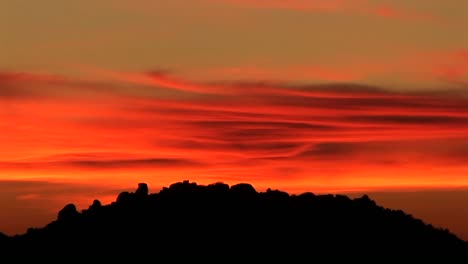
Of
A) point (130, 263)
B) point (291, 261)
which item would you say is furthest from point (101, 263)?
point (291, 261)

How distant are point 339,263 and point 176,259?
13.5m

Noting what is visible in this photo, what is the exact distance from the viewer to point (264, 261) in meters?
198

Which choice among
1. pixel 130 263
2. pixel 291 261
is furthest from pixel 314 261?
pixel 130 263

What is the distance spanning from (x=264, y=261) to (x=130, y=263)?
432 inches

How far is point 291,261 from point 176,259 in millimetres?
9448

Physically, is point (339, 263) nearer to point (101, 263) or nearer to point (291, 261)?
point (291, 261)

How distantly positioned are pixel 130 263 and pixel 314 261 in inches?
597

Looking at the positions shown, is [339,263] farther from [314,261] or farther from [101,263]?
[101,263]

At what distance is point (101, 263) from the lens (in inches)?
7859

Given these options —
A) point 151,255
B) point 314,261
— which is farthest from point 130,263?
point 314,261

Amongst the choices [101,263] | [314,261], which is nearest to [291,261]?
[314,261]

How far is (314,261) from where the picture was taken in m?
200

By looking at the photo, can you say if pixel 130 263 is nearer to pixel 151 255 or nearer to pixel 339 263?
pixel 151 255

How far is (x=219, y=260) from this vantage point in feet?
652
